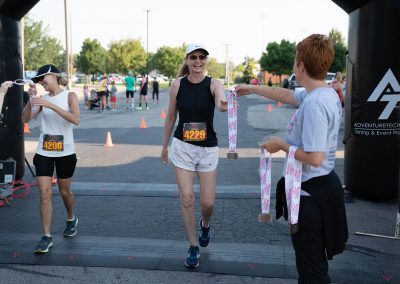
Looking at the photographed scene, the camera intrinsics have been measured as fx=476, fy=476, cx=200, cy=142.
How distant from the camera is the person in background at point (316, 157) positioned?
2.59 m

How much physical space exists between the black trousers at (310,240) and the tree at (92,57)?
270 ft

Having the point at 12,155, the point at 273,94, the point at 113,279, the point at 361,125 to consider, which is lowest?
the point at 113,279

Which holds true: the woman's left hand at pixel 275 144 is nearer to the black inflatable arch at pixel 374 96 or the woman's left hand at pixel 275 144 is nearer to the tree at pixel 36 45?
the black inflatable arch at pixel 374 96

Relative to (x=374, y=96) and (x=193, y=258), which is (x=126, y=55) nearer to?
(x=374, y=96)

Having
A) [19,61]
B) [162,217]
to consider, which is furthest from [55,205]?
[19,61]

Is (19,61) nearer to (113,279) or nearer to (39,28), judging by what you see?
(113,279)

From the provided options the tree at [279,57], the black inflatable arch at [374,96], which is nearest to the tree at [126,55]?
the tree at [279,57]

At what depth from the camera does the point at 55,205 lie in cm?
646

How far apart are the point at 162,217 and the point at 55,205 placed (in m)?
1.62

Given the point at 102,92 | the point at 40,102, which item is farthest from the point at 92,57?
the point at 40,102

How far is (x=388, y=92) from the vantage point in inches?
240


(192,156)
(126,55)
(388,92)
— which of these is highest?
(126,55)

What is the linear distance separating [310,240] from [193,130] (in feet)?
5.58

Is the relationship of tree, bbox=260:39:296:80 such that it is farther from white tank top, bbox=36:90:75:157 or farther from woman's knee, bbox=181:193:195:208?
woman's knee, bbox=181:193:195:208
